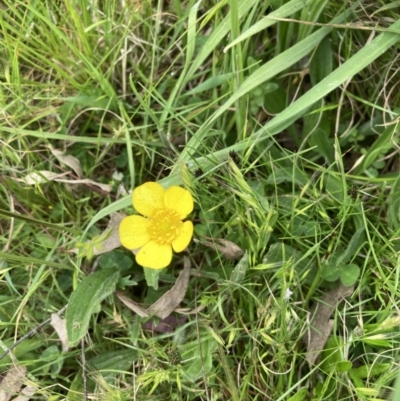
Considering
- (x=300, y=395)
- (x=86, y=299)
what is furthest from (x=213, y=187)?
(x=300, y=395)

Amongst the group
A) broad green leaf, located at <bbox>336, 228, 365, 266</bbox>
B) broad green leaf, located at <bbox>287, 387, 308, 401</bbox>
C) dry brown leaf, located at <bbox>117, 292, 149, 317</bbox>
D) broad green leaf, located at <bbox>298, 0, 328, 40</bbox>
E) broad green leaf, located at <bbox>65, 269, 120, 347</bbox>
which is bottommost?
broad green leaf, located at <bbox>287, 387, 308, 401</bbox>

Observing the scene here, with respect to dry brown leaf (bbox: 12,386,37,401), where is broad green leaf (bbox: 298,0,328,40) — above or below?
above

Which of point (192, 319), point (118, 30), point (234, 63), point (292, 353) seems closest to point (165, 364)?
point (192, 319)

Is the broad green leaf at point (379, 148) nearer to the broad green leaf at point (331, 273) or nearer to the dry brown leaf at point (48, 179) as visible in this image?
the broad green leaf at point (331, 273)

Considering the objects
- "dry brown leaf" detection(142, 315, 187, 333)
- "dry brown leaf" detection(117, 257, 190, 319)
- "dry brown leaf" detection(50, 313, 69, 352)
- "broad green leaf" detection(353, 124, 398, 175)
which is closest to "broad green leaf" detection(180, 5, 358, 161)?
"broad green leaf" detection(353, 124, 398, 175)

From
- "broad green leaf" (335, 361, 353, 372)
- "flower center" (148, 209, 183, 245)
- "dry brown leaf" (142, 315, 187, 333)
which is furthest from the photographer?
"dry brown leaf" (142, 315, 187, 333)

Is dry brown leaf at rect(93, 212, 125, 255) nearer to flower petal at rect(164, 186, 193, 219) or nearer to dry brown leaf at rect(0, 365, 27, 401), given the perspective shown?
flower petal at rect(164, 186, 193, 219)
